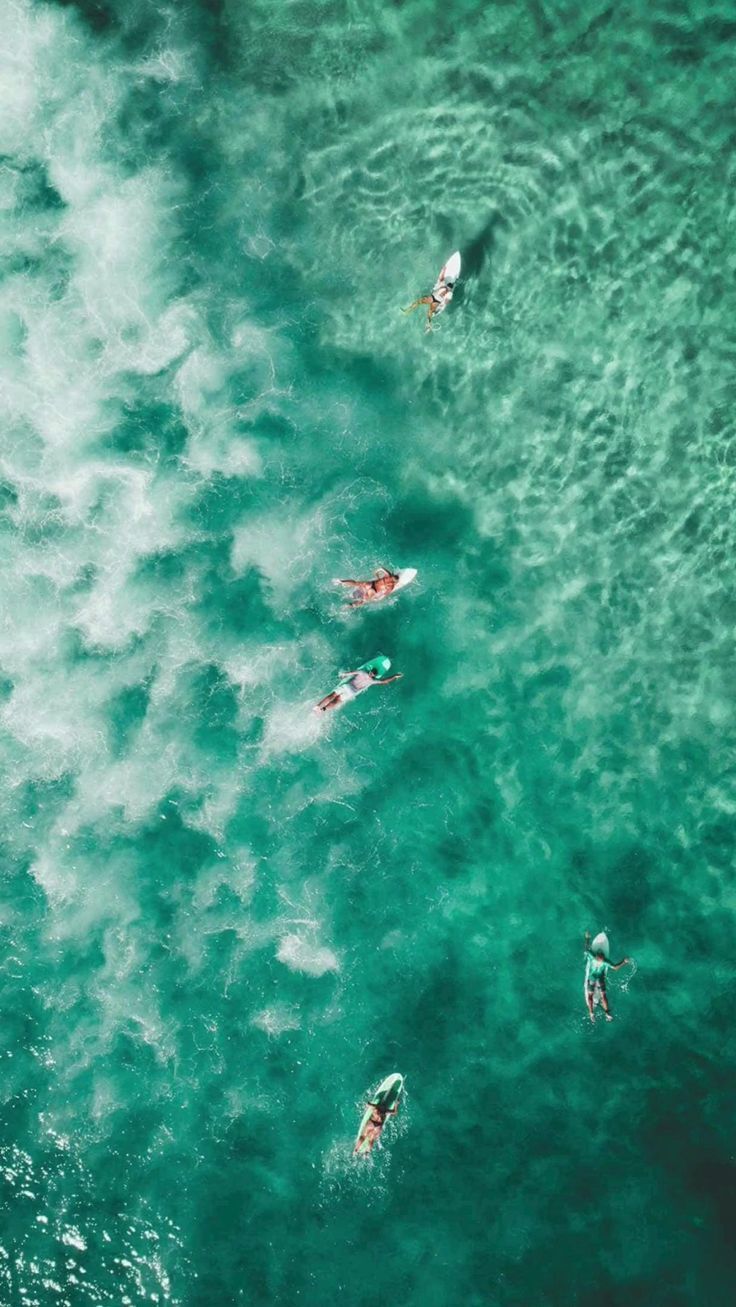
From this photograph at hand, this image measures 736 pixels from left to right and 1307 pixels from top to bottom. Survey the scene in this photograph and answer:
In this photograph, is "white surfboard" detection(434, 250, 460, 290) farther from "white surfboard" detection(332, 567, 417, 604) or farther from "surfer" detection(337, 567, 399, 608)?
"surfer" detection(337, 567, 399, 608)

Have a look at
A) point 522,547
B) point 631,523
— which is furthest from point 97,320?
point 631,523

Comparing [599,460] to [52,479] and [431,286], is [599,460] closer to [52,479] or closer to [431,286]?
[431,286]

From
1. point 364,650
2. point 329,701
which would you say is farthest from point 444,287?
point 329,701

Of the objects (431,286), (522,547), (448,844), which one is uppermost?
(431,286)

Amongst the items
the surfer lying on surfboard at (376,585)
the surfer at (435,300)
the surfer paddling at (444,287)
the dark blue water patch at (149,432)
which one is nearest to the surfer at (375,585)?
the surfer lying on surfboard at (376,585)

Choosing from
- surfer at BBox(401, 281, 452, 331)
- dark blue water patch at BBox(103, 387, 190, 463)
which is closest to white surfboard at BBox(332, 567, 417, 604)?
dark blue water patch at BBox(103, 387, 190, 463)
